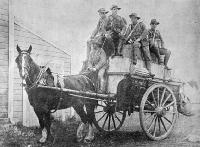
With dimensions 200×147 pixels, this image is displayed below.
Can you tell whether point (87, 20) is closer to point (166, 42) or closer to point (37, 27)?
point (37, 27)

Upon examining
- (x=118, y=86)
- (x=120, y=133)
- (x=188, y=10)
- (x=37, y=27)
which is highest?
(x=188, y=10)

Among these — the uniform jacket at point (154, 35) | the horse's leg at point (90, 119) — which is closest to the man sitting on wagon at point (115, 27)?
the uniform jacket at point (154, 35)

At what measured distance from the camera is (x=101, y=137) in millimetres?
4754

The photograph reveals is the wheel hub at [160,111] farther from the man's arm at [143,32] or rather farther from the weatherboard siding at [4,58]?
the weatherboard siding at [4,58]

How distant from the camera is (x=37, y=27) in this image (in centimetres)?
455

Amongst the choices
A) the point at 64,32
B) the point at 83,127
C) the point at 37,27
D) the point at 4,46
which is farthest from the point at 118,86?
the point at 4,46

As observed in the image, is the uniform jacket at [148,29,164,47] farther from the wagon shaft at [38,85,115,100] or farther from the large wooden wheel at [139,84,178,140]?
the wagon shaft at [38,85,115,100]

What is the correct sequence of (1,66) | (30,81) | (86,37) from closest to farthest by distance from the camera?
1. (30,81)
2. (1,66)
3. (86,37)

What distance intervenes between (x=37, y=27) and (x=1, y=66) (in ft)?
2.58

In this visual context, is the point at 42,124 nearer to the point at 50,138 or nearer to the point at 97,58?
the point at 50,138

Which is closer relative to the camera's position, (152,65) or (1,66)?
(1,66)

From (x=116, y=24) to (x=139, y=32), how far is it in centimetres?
42

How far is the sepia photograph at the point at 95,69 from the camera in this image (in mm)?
4270

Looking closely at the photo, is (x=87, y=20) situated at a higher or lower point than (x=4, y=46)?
higher
